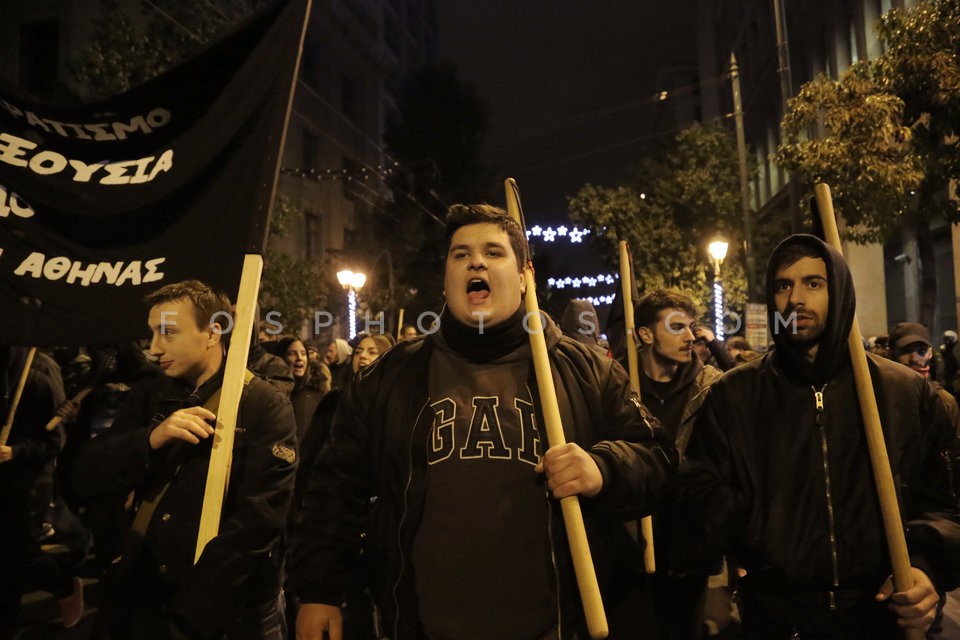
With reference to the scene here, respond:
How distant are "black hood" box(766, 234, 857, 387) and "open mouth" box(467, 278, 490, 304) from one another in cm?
113

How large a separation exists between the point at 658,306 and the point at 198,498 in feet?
10.5

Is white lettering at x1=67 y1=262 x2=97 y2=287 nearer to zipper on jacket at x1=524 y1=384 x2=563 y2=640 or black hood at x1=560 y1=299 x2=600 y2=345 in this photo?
zipper on jacket at x1=524 y1=384 x2=563 y2=640

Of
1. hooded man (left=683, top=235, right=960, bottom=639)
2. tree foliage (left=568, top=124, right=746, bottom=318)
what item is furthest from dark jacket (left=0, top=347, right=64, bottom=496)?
tree foliage (left=568, top=124, right=746, bottom=318)

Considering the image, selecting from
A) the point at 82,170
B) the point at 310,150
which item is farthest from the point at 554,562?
the point at 310,150

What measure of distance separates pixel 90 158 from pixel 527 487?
2.49m

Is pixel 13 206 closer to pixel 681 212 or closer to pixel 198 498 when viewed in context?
pixel 198 498

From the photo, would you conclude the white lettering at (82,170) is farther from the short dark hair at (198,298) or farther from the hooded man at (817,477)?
the hooded man at (817,477)

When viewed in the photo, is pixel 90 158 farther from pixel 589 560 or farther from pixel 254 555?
pixel 589 560

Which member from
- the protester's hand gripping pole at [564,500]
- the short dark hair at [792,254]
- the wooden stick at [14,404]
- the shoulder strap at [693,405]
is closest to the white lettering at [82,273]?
the wooden stick at [14,404]

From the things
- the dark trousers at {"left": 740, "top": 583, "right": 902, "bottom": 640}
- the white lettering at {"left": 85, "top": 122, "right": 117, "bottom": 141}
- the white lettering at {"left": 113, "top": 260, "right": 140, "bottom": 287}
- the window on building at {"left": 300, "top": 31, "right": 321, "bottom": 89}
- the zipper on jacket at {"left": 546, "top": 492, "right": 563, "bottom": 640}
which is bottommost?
the dark trousers at {"left": 740, "top": 583, "right": 902, "bottom": 640}

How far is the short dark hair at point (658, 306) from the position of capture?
16.9 ft

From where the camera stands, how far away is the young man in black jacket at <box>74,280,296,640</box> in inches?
112

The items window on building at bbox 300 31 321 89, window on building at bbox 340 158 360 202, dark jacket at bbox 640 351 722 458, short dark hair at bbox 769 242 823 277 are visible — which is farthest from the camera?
window on building at bbox 340 158 360 202

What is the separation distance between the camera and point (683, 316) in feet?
16.7
